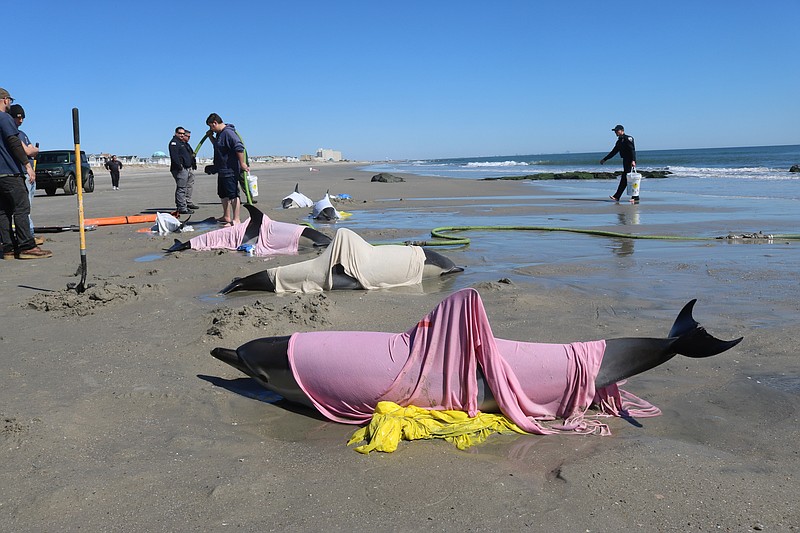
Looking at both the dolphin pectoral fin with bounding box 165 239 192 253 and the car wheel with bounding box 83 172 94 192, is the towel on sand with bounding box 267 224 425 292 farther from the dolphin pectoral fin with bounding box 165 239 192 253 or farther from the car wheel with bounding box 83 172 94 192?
the car wheel with bounding box 83 172 94 192

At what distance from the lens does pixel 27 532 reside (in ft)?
8.61

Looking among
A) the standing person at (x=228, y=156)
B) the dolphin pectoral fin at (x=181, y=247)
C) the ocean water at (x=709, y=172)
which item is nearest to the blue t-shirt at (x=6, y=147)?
the dolphin pectoral fin at (x=181, y=247)

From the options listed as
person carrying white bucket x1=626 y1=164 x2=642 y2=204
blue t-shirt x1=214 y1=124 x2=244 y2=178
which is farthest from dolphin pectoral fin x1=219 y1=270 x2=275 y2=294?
person carrying white bucket x1=626 y1=164 x2=642 y2=204

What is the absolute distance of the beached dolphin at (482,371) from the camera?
12.0 feet

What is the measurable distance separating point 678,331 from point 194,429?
2.71 m

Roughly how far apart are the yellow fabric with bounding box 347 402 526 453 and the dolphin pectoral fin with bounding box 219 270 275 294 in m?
3.72

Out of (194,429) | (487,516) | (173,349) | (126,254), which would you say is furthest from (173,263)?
(487,516)

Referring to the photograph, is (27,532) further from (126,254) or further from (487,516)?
(126,254)

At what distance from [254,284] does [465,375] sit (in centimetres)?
401

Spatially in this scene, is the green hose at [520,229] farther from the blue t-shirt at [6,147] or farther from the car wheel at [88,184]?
the car wheel at [88,184]

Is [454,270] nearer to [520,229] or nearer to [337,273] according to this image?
[337,273]

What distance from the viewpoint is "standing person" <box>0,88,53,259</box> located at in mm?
8500

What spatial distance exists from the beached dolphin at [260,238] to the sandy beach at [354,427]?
151 cm

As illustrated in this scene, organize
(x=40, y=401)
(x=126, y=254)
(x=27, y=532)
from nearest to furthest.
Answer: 1. (x=27, y=532)
2. (x=40, y=401)
3. (x=126, y=254)
